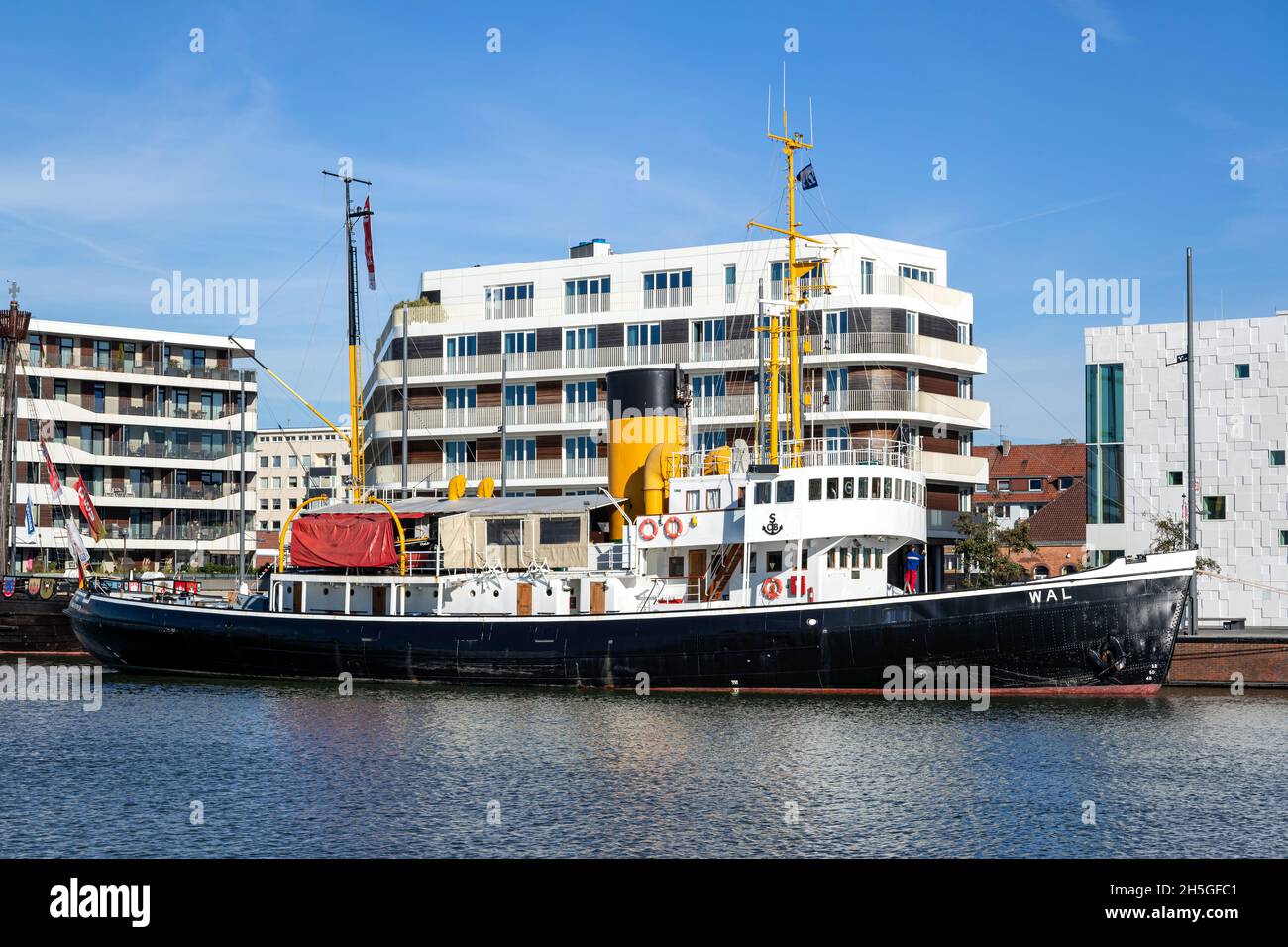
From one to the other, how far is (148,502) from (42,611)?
107 feet

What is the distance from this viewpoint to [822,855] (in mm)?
20953

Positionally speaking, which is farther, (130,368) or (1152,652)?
(130,368)

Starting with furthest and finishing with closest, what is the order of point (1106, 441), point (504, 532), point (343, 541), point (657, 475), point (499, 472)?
point (499, 472), point (1106, 441), point (343, 541), point (657, 475), point (504, 532)

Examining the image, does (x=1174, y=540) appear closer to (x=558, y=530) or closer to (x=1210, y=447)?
(x=1210, y=447)

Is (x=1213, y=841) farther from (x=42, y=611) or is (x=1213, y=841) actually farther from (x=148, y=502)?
(x=148, y=502)

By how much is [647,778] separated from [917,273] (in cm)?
4516

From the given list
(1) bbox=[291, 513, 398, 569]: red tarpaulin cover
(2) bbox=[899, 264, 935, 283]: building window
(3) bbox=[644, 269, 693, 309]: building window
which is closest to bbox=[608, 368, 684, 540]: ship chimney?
(1) bbox=[291, 513, 398, 569]: red tarpaulin cover

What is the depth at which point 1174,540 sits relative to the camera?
5431cm

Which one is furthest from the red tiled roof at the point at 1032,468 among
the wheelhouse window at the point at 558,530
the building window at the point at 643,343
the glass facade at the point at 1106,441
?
the wheelhouse window at the point at 558,530

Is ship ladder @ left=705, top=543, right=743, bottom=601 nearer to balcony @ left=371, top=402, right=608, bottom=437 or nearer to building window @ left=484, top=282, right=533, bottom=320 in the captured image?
balcony @ left=371, top=402, right=608, bottom=437

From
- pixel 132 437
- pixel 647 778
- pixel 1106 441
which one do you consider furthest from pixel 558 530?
pixel 132 437

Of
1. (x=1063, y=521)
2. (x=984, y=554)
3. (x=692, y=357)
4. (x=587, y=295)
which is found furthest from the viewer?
(x=1063, y=521)

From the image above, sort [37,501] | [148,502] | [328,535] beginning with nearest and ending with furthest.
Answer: [328,535] < [37,501] < [148,502]
